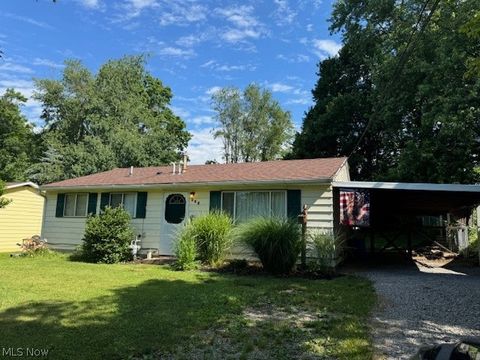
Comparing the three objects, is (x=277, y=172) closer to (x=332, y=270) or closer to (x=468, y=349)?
(x=332, y=270)

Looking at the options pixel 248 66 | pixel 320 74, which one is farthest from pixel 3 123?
pixel 320 74

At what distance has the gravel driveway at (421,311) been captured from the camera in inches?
192

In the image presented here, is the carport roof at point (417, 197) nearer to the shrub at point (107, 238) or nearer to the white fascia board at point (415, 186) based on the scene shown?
the white fascia board at point (415, 186)

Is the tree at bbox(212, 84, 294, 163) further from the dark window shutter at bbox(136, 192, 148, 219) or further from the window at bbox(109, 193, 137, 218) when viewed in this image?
the dark window shutter at bbox(136, 192, 148, 219)

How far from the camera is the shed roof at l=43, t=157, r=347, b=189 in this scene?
11891 millimetres

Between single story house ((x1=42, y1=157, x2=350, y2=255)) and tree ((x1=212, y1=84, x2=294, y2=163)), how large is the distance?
23.5m

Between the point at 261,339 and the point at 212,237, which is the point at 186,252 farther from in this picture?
the point at 261,339

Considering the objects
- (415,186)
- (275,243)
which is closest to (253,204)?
(275,243)

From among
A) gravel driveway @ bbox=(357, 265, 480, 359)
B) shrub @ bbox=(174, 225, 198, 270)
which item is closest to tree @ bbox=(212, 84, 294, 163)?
shrub @ bbox=(174, 225, 198, 270)

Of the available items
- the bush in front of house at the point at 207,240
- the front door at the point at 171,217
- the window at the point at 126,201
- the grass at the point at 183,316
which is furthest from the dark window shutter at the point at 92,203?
the grass at the point at 183,316

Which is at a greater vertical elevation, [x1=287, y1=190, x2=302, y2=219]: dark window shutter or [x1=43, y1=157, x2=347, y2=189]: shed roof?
[x1=43, y1=157, x2=347, y2=189]: shed roof

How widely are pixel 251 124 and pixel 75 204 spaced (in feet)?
87.0

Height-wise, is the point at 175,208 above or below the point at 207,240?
above

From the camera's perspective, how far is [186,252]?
1070 cm
